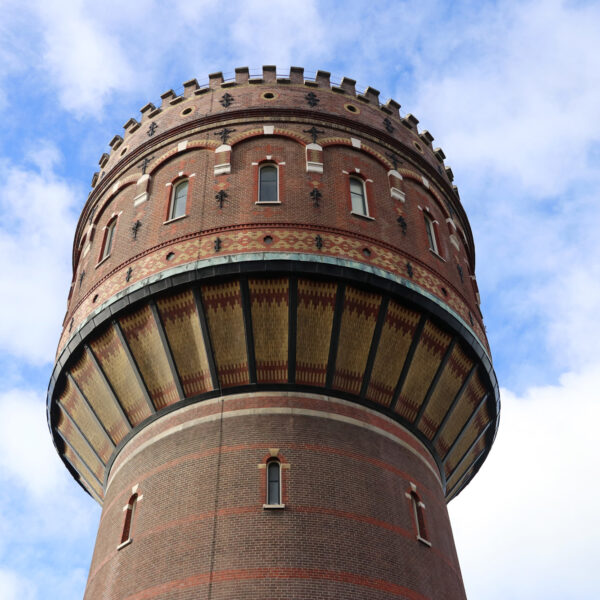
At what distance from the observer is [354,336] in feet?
51.7

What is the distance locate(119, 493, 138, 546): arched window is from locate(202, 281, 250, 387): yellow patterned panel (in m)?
3.23

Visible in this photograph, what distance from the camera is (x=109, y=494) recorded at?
16.8 m

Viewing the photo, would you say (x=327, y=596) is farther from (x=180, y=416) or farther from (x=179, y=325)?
(x=179, y=325)

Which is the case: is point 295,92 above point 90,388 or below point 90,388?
above

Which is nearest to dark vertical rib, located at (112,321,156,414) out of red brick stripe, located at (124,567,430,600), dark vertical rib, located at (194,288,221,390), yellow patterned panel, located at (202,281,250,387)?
dark vertical rib, located at (194,288,221,390)

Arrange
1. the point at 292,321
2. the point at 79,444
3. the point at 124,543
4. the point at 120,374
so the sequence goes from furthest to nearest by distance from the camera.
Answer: the point at 79,444 → the point at 120,374 → the point at 292,321 → the point at 124,543

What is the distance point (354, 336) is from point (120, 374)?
5.21m

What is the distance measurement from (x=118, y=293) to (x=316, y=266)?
4.44m

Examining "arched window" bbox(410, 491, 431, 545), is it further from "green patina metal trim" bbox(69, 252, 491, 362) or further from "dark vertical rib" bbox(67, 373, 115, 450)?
"dark vertical rib" bbox(67, 373, 115, 450)

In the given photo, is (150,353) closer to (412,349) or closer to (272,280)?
(272,280)

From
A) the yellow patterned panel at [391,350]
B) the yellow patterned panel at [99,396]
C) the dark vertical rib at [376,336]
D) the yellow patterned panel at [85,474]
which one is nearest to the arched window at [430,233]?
the yellow patterned panel at [391,350]

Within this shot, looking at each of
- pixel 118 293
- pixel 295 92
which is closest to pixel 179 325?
pixel 118 293

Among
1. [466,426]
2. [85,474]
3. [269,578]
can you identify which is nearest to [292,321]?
[269,578]

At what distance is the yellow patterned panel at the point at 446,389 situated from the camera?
16969mm
